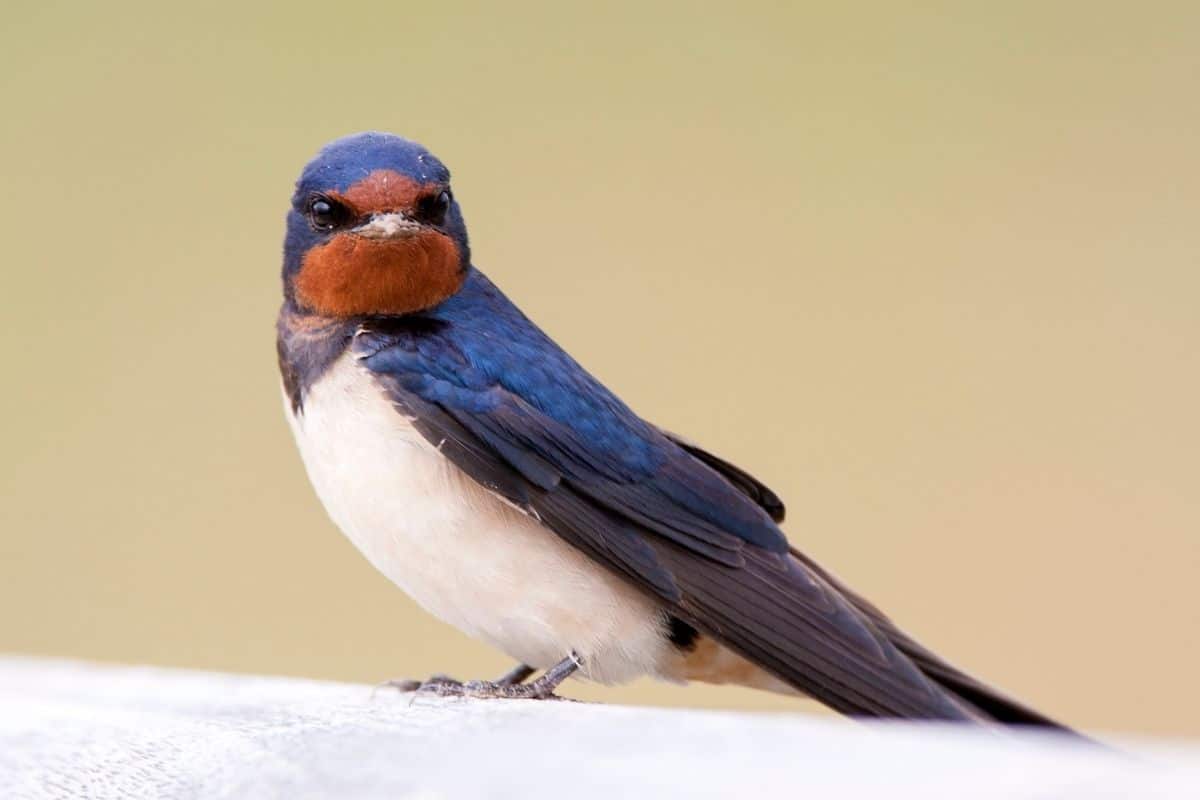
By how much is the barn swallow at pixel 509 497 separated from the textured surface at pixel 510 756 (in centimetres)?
18

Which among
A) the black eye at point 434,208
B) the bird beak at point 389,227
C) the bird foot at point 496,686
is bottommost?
the bird foot at point 496,686

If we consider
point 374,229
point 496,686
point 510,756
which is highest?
point 374,229

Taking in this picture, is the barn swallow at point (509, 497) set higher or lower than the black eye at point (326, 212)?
lower

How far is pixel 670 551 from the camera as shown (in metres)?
1.47

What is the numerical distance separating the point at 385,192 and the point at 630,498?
32cm

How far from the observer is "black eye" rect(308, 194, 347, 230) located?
4.81 feet

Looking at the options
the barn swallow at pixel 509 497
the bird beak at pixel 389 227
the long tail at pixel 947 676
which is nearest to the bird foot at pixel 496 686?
the barn swallow at pixel 509 497

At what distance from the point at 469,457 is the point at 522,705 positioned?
301mm

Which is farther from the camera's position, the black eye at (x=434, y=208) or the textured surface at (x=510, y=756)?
the black eye at (x=434, y=208)

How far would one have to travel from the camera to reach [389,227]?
4.73 ft

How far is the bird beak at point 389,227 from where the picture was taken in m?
1.44

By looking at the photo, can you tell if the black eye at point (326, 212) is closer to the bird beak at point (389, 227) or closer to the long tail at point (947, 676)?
the bird beak at point (389, 227)

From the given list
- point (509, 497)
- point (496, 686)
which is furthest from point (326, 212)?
point (496, 686)

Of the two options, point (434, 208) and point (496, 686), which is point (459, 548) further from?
point (434, 208)
